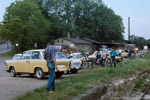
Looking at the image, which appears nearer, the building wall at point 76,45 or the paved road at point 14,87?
the paved road at point 14,87

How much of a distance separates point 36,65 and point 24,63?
1007mm

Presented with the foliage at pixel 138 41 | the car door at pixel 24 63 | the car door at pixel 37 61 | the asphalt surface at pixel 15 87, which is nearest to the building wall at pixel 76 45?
the foliage at pixel 138 41

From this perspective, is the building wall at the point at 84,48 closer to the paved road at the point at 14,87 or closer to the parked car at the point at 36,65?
the parked car at the point at 36,65

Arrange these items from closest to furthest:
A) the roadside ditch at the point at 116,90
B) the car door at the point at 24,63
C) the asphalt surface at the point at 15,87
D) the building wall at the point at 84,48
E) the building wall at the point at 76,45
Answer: the roadside ditch at the point at 116,90, the asphalt surface at the point at 15,87, the car door at the point at 24,63, the building wall at the point at 76,45, the building wall at the point at 84,48

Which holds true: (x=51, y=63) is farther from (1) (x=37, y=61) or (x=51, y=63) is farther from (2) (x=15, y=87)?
(1) (x=37, y=61)

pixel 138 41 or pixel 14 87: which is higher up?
pixel 138 41

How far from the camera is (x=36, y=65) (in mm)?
15070

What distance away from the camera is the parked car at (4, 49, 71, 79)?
14.8 metres

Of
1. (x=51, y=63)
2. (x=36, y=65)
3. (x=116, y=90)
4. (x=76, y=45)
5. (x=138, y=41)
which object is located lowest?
(x=116, y=90)

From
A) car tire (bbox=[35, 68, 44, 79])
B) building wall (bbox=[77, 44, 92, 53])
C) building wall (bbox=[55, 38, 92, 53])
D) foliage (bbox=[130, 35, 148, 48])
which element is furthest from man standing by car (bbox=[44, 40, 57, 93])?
foliage (bbox=[130, 35, 148, 48])

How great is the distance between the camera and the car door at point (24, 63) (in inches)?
612

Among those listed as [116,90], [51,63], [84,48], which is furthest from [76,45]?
[51,63]

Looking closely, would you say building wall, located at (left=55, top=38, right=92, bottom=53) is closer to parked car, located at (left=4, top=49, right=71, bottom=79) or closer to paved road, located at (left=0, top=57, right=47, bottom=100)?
parked car, located at (left=4, top=49, right=71, bottom=79)

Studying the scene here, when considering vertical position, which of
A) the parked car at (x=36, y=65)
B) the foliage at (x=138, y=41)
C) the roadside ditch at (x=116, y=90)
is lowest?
the roadside ditch at (x=116, y=90)
